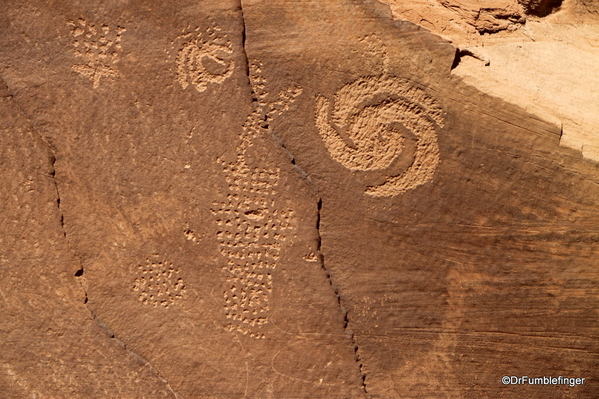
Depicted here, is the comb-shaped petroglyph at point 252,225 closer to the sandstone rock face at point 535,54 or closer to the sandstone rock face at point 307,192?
the sandstone rock face at point 307,192

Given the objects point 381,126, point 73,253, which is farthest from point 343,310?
point 73,253

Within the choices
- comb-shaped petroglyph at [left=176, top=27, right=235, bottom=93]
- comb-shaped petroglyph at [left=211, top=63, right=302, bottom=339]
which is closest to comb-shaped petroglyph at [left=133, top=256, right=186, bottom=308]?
comb-shaped petroglyph at [left=211, top=63, right=302, bottom=339]

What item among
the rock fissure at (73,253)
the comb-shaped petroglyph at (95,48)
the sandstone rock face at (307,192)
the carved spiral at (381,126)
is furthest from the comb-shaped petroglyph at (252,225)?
the comb-shaped petroglyph at (95,48)

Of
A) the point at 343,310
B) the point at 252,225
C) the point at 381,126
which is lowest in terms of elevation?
the point at 343,310

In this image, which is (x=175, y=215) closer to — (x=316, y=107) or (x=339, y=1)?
(x=316, y=107)

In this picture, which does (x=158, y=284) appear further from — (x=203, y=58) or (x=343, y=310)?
(x=203, y=58)

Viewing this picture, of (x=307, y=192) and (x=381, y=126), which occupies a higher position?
(x=381, y=126)
